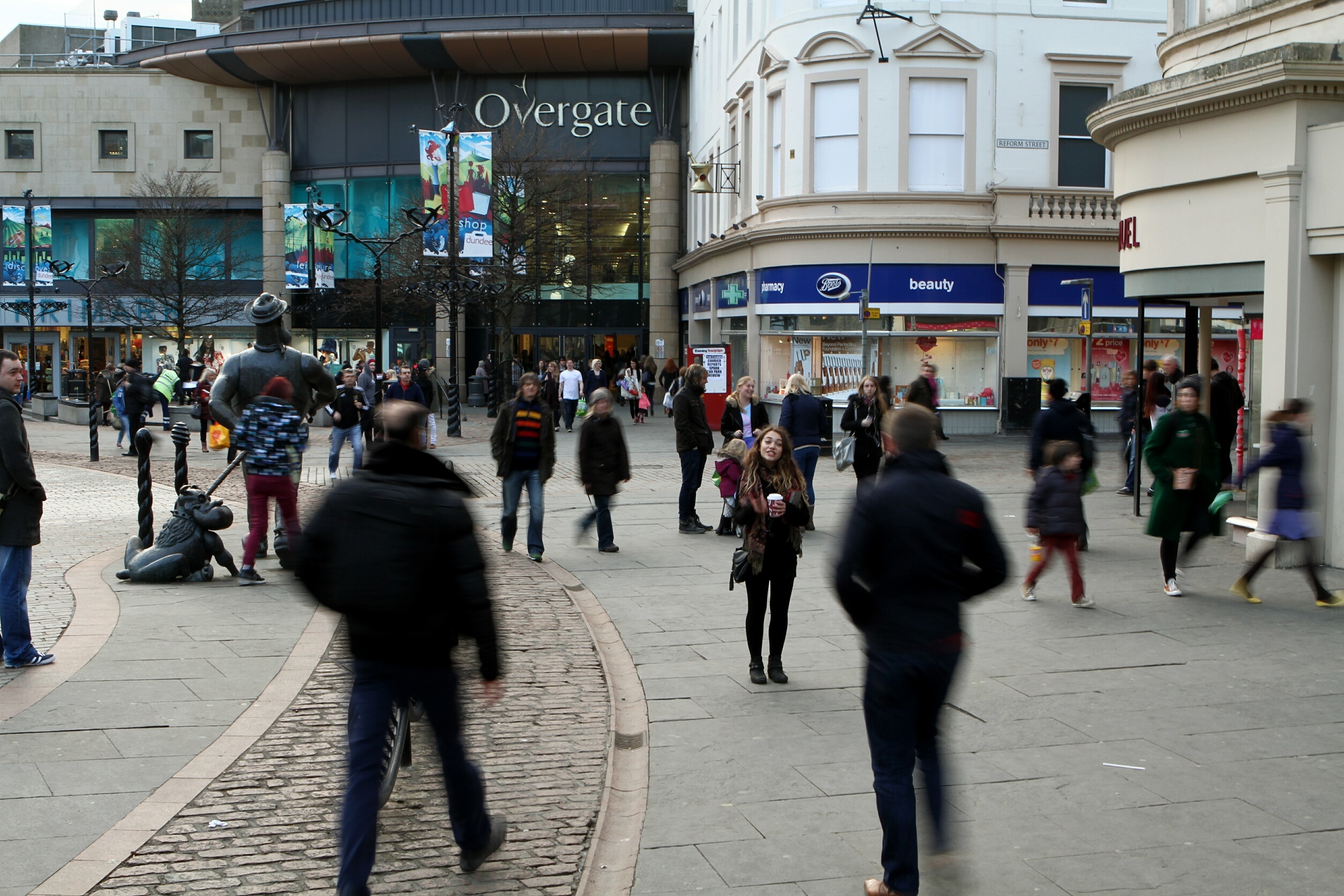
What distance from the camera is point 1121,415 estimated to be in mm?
18141

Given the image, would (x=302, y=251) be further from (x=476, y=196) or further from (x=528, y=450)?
(x=528, y=450)

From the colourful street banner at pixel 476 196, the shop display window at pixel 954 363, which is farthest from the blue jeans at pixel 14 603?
the shop display window at pixel 954 363

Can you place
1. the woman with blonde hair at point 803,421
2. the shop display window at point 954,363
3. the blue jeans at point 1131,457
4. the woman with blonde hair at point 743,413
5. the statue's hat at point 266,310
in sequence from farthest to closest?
the shop display window at point 954,363 → the blue jeans at point 1131,457 → the woman with blonde hair at point 803,421 → the woman with blonde hair at point 743,413 → the statue's hat at point 266,310

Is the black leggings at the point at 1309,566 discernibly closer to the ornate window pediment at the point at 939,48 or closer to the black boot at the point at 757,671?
the black boot at the point at 757,671

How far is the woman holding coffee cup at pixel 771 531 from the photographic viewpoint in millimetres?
7711

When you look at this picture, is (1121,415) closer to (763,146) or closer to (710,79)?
(763,146)

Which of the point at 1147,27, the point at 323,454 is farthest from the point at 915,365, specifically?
the point at 323,454

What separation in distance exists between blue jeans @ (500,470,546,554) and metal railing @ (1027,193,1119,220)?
64.4 ft

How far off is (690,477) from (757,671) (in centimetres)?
650

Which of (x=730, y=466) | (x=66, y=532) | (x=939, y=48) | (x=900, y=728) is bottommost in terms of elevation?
(x=66, y=532)

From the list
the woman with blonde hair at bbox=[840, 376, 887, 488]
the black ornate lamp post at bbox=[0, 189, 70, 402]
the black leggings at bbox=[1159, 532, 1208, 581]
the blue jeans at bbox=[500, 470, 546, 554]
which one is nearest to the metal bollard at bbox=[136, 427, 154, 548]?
the blue jeans at bbox=[500, 470, 546, 554]

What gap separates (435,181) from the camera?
103 feet

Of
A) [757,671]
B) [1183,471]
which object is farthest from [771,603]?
[1183,471]

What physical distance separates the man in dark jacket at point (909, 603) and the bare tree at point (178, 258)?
149ft
